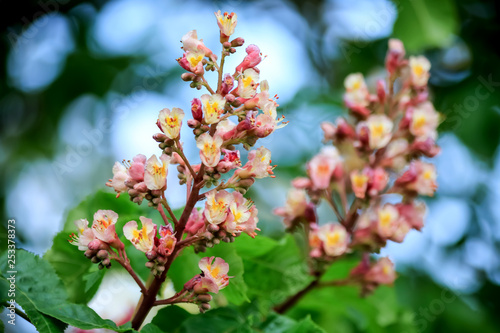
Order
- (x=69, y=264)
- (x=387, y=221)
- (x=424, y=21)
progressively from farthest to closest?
(x=424, y=21)
(x=387, y=221)
(x=69, y=264)

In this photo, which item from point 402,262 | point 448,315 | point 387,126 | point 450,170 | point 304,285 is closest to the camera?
point 387,126

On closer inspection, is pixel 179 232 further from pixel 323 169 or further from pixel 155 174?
pixel 323 169

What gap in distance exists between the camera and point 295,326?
41.6 inches

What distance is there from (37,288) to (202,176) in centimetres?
37

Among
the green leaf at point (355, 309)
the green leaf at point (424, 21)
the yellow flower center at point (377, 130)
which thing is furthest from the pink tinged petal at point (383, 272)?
the green leaf at point (424, 21)

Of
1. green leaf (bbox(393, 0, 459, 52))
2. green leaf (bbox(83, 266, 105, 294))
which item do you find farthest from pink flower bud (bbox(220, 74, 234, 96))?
green leaf (bbox(393, 0, 459, 52))

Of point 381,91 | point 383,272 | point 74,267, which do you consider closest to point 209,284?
point 74,267

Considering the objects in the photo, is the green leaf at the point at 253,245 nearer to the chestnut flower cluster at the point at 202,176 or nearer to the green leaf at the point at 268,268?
the green leaf at the point at 268,268

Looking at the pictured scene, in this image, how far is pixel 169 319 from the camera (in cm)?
100

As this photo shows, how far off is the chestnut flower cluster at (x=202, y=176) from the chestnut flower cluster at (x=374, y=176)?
0.48 m

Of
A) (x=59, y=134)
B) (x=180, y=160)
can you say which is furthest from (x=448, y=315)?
(x=59, y=134)

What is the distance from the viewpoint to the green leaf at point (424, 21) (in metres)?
2.00

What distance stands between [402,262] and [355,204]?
1.14 meters

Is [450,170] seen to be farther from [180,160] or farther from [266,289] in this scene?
[180,160]
